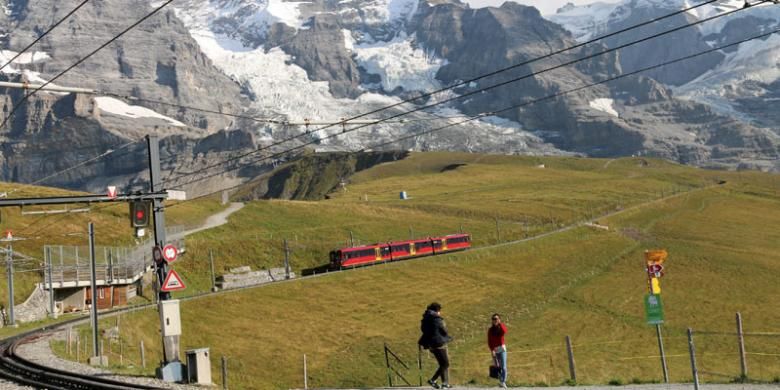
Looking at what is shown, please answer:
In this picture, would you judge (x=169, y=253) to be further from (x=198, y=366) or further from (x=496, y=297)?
(x=496, y=297)

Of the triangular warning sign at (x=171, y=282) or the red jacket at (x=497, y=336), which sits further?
the triangular warning sign at (x=171, y=282)

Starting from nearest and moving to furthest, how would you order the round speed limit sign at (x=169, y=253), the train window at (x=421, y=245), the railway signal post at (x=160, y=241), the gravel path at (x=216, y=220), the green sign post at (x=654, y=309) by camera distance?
1. the green sign post at (x=654, y=309)
2. the railway signal post at (x=160, y=241)
3. the round speed limit sign at (x=169, y=253)
4. the train window at (x=421, y=245)
5. the gravel path at (x=216, y=220)

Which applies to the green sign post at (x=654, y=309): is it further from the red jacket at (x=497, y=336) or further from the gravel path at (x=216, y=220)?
Result: the gravel path at (x=216, y=220)

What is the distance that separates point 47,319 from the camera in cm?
7038

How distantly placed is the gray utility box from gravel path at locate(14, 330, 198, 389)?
1.28m

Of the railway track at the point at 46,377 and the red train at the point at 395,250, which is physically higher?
the red train at the point at 395,250

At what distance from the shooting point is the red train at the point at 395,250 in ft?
319

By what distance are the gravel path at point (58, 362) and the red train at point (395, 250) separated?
47.5m

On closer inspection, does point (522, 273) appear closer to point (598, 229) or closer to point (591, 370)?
point (598, 229)

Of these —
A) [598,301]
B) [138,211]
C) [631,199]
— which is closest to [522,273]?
[598,301]

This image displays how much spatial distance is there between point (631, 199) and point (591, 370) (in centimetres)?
13054

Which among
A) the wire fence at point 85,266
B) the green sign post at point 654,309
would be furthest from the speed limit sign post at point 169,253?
the wire fence at point 85,266

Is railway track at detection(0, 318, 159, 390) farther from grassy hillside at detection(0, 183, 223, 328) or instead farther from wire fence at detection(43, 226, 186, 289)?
grassy hillside at detection(0, 183, 223, 328)

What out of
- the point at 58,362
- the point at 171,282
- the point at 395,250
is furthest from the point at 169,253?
the point at 395,250
